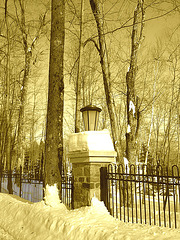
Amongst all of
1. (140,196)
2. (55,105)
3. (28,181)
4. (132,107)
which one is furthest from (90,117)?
(28,181)

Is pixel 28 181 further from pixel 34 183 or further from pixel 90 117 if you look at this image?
pixel 90 117

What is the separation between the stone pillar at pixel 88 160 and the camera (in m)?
5.27

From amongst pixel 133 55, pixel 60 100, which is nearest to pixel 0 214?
pixel 60 100

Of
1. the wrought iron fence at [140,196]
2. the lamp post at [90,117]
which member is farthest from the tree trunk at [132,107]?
the lamp post at [90,117]

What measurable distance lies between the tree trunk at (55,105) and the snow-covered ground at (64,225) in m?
0.63

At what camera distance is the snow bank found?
12.1 ft

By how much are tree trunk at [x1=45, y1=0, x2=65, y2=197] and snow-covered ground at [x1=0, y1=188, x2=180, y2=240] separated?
0.63 metres

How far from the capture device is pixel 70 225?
438 cm

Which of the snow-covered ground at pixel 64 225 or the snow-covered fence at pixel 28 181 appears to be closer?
the snow-covered ground at pixel 64 225

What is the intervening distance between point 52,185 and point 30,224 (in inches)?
42.4

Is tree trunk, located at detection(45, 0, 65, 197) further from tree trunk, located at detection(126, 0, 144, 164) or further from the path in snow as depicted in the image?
tree trunk, located at detection(126, 0, 144, 164)

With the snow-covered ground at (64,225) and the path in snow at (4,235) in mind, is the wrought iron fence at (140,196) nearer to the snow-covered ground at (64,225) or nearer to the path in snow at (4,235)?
the snow-covered ground at (64,225)

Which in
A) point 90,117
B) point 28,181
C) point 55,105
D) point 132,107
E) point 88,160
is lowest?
point 28,181

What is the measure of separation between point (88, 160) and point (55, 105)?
204cm
